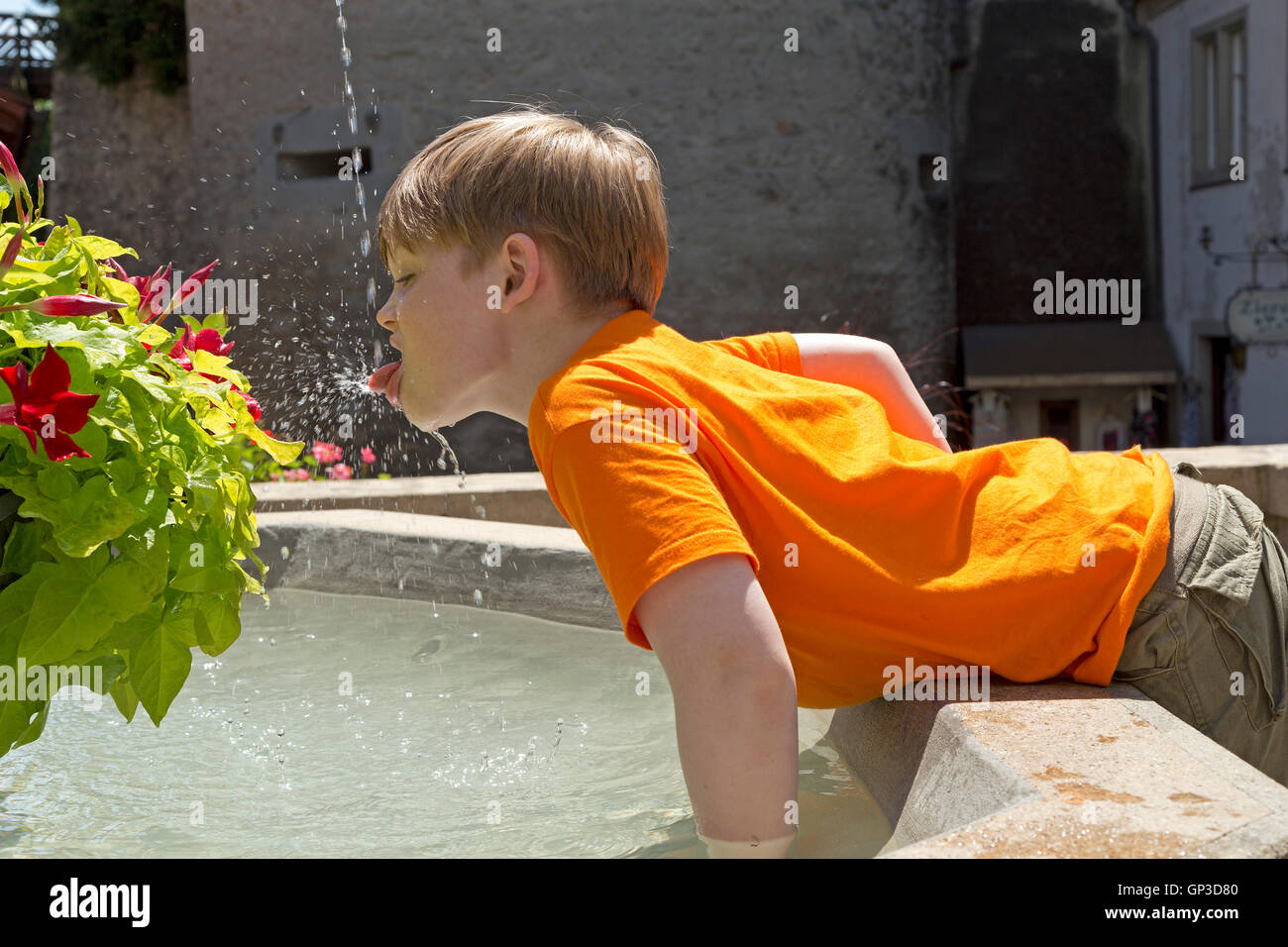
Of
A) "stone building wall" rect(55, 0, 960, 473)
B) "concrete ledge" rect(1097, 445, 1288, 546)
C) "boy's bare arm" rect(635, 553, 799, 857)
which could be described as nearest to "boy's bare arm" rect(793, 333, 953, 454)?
"boy's bare arm" rect(635, 553, 799, 857)

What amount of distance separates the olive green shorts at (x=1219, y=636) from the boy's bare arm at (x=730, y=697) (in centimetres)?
55

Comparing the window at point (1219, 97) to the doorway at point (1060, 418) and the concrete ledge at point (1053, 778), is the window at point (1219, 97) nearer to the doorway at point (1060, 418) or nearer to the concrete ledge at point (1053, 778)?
the doorway at point (1060, 418)

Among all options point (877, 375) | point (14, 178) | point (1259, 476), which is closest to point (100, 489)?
point (14, 178)

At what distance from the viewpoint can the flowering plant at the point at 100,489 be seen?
129cm

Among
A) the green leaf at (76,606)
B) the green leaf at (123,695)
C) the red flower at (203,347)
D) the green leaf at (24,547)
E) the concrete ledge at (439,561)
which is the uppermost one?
the red flower at (203,347)

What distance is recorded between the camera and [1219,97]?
12867 mm

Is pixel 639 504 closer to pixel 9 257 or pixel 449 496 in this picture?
pixel 9 257

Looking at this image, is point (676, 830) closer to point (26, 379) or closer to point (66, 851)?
point (66, 851)

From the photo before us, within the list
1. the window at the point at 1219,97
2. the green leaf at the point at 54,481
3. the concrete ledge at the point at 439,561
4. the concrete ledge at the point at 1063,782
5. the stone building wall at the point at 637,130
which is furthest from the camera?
the window at the point at 1219,97

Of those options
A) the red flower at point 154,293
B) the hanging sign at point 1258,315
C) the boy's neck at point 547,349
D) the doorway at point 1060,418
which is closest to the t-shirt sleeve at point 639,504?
the boy's neck at point 547,349

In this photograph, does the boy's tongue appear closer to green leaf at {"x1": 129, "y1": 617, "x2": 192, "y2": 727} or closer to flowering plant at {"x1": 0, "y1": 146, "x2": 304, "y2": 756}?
flowering plant at {"x1": 0, "y1": 146, "x2": 304, "y2": 756}

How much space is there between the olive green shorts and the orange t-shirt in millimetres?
42

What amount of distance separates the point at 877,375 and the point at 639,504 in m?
0.74

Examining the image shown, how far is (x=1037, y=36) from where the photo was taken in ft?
45.6
